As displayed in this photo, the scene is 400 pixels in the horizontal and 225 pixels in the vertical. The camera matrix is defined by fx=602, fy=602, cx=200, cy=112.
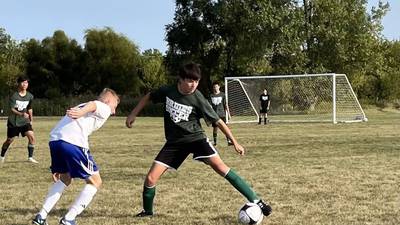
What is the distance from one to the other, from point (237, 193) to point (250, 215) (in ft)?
6.96

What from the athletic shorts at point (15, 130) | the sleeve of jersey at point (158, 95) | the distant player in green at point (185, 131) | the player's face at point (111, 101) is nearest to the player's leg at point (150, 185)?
the distant player in green at point (185, 131)

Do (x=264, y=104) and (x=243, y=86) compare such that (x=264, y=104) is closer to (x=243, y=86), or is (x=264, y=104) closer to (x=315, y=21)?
(x=243, y=86)

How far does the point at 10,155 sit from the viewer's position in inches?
607

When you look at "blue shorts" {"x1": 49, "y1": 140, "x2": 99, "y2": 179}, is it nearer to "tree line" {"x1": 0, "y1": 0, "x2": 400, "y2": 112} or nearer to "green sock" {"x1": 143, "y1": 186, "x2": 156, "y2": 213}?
"green sock" {"x1": 143, "y1": 186, "x2": 156, "y2": 213}

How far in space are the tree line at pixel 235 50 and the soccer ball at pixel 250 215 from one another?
4321cm

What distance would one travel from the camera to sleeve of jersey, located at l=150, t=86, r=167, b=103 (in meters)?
6.89

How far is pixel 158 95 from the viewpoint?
693cm

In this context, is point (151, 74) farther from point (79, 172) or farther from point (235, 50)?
point (79, 172)

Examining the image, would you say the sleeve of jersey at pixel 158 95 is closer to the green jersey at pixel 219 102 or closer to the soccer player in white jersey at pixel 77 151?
the soccer player in white jersey at pixel 77 151

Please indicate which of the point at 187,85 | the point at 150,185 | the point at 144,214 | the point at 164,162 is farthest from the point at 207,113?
the point at 144,214

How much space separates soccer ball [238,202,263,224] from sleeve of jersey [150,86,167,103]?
1.56 metres

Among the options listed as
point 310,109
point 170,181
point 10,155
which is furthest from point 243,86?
point 170,181

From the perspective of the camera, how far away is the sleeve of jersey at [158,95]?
6891 millimetres

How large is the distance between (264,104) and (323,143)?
1436cm
